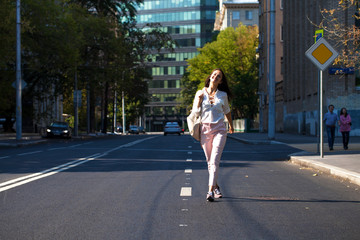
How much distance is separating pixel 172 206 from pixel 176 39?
11796 cm

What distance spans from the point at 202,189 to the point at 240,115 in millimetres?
72495

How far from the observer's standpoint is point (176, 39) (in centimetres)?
12456

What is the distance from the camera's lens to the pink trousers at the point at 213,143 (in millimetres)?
8492

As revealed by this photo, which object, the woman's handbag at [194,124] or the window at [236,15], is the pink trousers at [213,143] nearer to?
the woman's handbag at [194,124]

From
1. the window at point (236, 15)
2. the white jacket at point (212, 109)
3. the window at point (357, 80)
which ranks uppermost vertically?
the window at point (236, 15)

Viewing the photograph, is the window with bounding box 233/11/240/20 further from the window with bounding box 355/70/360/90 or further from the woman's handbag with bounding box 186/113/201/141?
the woman's handbag with bounding box 186/113/201/141

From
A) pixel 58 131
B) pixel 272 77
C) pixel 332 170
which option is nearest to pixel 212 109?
pixel 332 170

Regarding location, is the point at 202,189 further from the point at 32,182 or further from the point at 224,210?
the point at 32,182

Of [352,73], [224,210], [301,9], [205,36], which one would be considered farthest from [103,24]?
[205,36]

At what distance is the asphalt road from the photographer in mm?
6207

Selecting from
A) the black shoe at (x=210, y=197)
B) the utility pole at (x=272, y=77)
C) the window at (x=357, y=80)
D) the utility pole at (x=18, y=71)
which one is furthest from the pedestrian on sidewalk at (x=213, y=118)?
the window at (x=357, y=80)

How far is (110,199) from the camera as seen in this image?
8.69 meters

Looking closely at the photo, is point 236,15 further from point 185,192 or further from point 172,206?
point 172,206

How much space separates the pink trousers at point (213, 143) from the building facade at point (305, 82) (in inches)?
814
